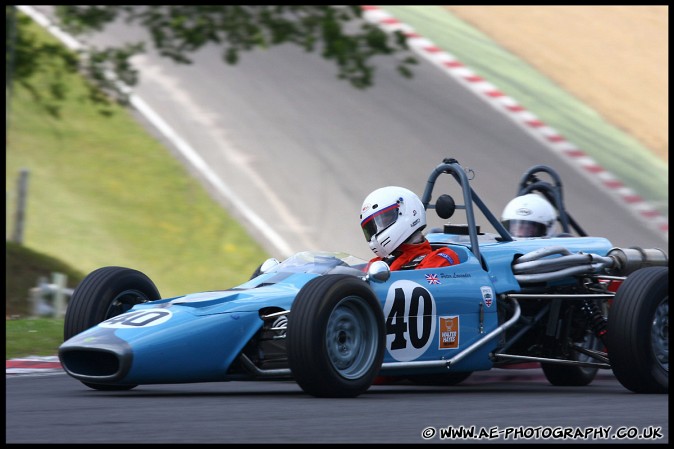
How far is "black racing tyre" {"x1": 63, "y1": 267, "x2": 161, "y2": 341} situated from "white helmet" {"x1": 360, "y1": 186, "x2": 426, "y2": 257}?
1.49 meters

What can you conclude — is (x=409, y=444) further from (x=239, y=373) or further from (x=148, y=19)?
(x=148, y=19)

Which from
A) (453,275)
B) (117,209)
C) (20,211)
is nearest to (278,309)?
(453,275)

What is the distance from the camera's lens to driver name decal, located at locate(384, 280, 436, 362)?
24.7ft

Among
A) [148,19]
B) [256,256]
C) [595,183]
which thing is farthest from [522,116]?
[148,19]

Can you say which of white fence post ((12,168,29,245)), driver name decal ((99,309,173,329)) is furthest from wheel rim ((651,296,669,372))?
white fence post ((12,168,29,245))

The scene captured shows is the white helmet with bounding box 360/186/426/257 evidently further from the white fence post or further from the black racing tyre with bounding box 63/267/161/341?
the white fence post

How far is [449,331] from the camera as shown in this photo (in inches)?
310

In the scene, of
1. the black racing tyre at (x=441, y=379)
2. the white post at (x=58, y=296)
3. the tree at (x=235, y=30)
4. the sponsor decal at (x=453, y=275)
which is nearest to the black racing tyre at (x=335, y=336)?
the sponsor decal at (x=453, y=275)

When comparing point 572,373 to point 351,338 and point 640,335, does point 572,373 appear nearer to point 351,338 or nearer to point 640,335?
point 640,335

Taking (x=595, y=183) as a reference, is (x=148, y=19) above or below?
above

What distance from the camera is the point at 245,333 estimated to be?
706 cm

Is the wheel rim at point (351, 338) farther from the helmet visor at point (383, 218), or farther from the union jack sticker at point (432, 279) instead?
the helmet visor at point (383, 218)

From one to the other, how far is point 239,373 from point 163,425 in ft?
4.65

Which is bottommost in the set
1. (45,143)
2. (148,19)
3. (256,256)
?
(256,256)
